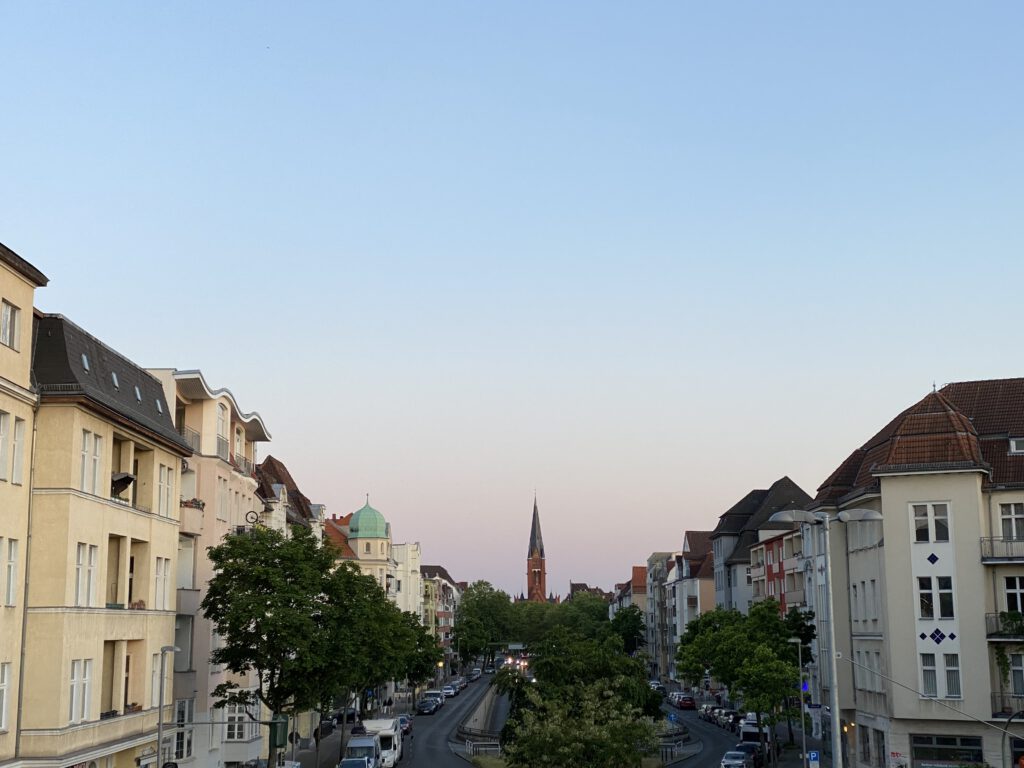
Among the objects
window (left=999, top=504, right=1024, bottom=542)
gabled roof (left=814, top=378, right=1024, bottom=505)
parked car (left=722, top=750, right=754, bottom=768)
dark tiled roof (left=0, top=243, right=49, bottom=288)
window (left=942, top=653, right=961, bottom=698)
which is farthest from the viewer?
parked car (left=722, top=750, right=754, bottom=768)

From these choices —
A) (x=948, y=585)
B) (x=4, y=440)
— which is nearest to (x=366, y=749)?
(x=948, y=585)

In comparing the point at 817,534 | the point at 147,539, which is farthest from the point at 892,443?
the point at 147,539

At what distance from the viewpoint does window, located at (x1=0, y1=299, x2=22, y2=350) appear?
33844 mm

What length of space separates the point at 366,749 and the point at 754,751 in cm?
2245

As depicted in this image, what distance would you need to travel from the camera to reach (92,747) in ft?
123

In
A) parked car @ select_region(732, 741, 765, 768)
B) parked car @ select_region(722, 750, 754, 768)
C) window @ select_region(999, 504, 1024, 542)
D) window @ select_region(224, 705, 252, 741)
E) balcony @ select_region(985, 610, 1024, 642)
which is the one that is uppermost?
window @ select_region(999, 504, 1024, 542)

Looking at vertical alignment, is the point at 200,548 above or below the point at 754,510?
below

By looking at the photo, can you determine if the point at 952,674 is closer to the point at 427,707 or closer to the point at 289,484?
the point at 289,484

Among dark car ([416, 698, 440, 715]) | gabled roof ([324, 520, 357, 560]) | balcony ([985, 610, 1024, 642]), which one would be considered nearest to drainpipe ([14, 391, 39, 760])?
balcony ([985, 610, 1024, 642])

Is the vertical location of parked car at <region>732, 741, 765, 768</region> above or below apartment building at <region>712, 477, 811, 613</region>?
below

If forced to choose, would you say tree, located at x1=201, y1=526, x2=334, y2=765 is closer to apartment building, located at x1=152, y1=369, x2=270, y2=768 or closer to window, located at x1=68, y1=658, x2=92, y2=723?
apartment building, located at x1=152, y1=369, x2=270, y2=768

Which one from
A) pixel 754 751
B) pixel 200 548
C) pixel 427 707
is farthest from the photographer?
pixel 427 707

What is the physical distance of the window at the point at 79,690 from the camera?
36.3 metres

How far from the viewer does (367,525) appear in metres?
136
